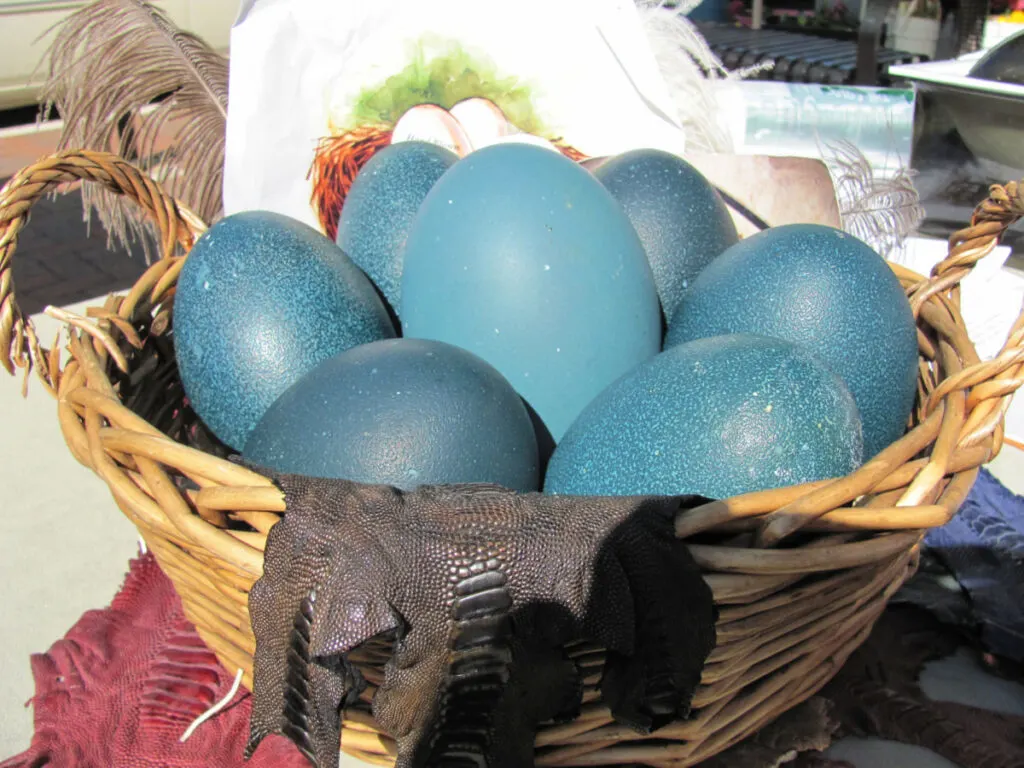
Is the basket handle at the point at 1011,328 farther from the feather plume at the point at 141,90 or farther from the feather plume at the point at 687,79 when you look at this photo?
the feather plume at the point at 141,90

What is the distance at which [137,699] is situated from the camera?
0.98 metres

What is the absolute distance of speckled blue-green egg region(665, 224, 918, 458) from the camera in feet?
3.00

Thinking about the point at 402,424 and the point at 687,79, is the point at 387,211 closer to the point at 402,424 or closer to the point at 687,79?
the point at 402,424

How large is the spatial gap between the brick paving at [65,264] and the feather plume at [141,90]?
792mm

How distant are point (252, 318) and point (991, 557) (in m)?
1.00

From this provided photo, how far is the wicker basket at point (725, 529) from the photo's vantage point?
61 cm

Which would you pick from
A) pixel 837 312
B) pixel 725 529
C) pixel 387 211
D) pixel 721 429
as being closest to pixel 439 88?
pixel 387 211

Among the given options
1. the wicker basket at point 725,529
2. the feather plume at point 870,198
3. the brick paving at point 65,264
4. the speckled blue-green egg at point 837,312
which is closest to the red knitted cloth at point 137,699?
the wicker basket at point 725,529

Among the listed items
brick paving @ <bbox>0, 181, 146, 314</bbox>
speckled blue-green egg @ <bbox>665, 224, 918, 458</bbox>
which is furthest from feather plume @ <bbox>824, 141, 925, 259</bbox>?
brick paving @ <bbox>0, 181, 146, 314</bbox>

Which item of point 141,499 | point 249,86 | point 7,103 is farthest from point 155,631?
point 7,103

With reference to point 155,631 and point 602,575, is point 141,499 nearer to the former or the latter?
point 602,575

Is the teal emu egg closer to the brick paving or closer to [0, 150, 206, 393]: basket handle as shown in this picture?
[0, 150, 206, 393]: basket handle

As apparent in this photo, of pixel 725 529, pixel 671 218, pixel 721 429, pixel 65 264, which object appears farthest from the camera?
pixel 65 264

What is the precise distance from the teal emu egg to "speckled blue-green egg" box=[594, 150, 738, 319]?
0.12 meters
